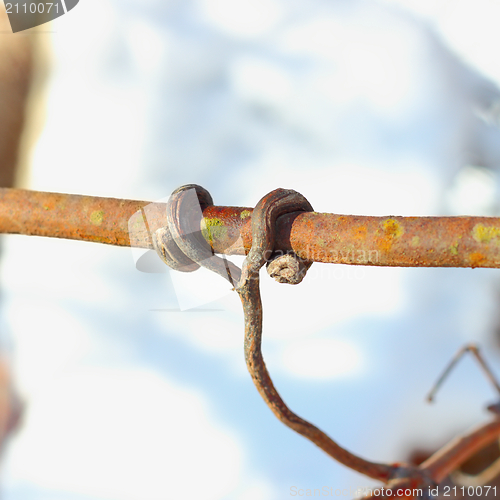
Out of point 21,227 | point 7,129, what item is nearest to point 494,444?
point 21,227

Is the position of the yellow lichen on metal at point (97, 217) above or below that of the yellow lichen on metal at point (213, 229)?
above

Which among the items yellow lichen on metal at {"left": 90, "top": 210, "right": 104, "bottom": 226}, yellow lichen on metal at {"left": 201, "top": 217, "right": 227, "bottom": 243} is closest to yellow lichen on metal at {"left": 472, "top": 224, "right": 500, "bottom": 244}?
yellow lichen on metal at {"left": 201, "top": 217, "right": 227, "bottom": 243}

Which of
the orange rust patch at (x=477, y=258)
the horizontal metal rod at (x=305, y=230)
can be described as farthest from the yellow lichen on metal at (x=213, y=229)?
the orange rust patch at (x=477, y=258)

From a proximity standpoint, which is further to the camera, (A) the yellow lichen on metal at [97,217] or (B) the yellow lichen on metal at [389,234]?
(A) the yellow lichen on metal at [97,217]

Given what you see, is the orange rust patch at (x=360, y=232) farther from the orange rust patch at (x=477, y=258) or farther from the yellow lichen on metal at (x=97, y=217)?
the yellow lichen on metal at (x=97, y=217)

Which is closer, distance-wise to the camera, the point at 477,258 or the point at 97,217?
the point at 477,258

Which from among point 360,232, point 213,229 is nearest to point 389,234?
point 360,232

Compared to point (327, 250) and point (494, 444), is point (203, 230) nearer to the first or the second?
point (327, 250)

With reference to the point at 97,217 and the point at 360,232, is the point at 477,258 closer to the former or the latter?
the point at 360,232
